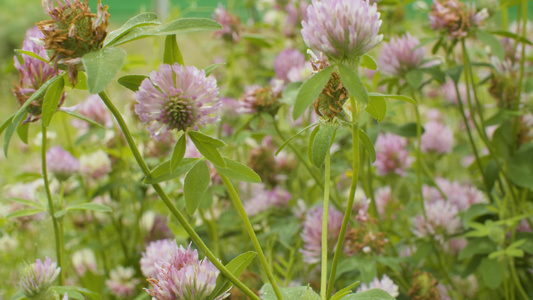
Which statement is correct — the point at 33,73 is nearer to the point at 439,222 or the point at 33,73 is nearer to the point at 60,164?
the point at 60,164

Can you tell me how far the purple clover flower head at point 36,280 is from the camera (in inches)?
26.0

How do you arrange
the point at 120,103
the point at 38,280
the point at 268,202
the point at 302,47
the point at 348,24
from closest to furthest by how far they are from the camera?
the point at 348,24 → the point at 38,280 → the point at 268,202 → the point at 302,47 → the point at 120,103

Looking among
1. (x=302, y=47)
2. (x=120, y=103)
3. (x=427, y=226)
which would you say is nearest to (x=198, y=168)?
(x=427, y=226)

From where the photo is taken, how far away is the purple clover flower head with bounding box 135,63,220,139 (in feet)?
1.61

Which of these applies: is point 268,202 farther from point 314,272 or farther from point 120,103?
point 120,103

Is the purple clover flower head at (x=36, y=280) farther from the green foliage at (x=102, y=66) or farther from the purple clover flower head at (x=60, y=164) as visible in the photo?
the purple clover flower head at (x=60, y=164)

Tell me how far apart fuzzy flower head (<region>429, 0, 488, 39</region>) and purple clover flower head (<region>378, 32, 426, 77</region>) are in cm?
6

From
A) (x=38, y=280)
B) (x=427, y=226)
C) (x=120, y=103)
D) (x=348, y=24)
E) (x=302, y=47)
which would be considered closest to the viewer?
(x=348, y=24)

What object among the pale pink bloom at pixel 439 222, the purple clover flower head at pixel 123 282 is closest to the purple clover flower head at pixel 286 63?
the pale pink bloom at pixel 439 222

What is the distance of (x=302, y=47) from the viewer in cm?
135

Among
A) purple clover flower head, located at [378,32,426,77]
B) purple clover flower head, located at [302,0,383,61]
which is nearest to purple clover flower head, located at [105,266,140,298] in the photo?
purple clover flower head, located at [378,32,426,77]

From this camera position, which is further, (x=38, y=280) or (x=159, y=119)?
(x=38, y=280)

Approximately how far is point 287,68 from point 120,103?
178 centimetres

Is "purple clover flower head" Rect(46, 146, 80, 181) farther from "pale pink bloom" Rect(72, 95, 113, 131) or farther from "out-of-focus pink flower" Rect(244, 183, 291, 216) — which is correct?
"out-of-focus pink flower" Rect(244, 183, 291, 216)
